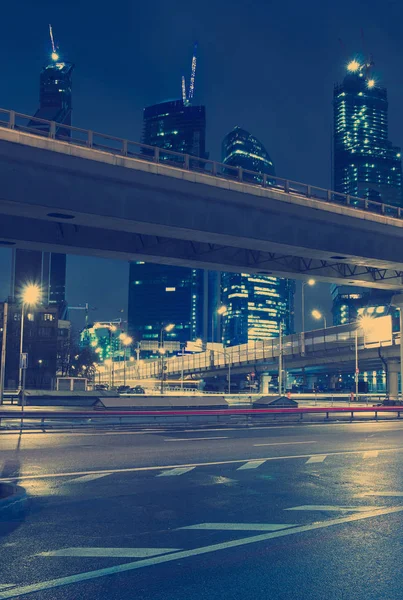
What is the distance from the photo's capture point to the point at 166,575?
20.4 ft

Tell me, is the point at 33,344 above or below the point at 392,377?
above

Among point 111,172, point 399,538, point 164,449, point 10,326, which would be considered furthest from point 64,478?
point 10,326

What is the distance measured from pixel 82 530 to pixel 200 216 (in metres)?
24.2

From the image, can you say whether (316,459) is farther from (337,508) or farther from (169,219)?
(169,219)

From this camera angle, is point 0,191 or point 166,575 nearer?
point 166,575

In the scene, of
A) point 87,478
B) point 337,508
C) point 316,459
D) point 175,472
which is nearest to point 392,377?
point 316,459

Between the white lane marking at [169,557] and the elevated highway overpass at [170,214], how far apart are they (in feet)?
69.2

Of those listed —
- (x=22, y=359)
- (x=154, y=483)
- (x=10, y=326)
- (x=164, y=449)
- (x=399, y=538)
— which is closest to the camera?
(x=399, y=538)

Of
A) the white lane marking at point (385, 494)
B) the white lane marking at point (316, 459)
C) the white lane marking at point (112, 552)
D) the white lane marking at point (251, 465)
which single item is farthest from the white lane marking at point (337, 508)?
the white lane marking at point (316, 459)

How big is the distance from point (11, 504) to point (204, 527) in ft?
10.7

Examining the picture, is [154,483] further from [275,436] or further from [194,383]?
[194,383]

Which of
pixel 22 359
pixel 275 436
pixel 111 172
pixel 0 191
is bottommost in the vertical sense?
pixel 275 436

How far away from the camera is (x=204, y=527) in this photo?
326 inches

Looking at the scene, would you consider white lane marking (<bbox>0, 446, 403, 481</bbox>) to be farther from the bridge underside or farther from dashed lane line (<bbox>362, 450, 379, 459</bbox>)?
the bridge underside
